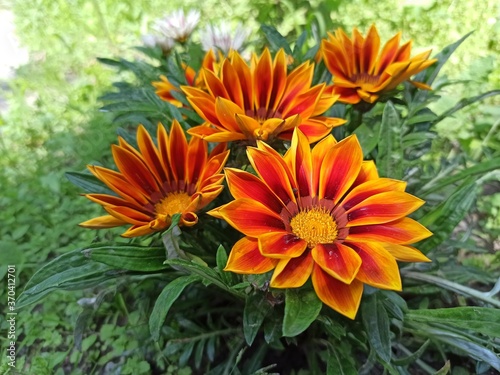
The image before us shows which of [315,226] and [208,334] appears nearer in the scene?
[315,226]

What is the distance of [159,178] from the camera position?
108cm

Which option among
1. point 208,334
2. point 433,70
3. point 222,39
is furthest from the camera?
point 222,39

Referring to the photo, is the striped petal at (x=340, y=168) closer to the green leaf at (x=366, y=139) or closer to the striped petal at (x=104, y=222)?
the green leaf at (x=366, y=139)

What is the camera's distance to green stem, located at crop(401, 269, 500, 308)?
1.02 metres

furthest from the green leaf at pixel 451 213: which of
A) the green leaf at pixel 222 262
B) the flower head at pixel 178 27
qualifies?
the flower head at pixel 178 27

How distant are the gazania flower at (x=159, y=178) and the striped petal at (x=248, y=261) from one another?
0.53ft

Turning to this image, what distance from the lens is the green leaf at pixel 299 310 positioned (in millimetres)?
722

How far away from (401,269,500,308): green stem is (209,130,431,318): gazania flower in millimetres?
356

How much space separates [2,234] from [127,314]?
2.25ft

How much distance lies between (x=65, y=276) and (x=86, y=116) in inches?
62.5

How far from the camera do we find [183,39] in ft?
5.83

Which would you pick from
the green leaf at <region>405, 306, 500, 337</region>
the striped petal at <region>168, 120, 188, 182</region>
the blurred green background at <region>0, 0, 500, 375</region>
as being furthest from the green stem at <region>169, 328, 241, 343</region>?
the green leaf at <region>405, 306, 500, 337</region>

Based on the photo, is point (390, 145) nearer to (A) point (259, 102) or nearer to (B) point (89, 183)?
(A) point (259, 102)

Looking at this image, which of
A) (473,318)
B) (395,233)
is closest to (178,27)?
(395,233)
